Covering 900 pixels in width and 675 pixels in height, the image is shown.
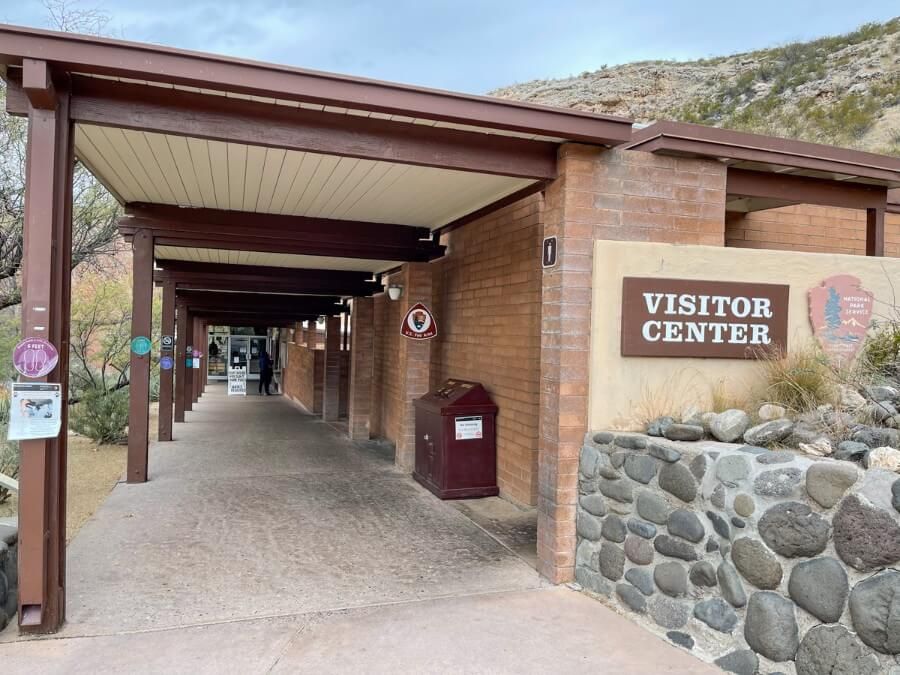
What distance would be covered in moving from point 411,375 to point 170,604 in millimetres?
5064

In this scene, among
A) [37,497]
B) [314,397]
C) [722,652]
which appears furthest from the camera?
[314,397]

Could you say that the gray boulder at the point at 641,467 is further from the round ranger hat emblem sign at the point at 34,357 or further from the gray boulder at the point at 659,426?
the round ranger hat emblem sign at the point at 34,357

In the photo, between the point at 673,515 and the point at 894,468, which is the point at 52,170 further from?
the point at 894,468

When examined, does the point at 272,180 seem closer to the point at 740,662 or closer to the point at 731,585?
the point at 731,585

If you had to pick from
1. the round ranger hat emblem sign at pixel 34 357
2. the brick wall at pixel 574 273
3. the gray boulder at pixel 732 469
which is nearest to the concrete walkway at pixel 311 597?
the brick wall at pixel 574 273

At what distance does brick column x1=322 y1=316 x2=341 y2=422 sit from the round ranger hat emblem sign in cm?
1228

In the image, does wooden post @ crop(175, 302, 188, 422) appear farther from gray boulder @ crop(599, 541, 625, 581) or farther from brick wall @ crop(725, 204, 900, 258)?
gray boulder @ crop(599, 541, 625, 581)

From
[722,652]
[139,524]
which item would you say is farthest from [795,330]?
[139,524]

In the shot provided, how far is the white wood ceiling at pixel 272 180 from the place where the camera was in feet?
17.4

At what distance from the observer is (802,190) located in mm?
6344

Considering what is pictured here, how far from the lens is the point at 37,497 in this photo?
3879mm

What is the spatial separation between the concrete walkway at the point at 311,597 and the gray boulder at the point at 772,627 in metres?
0.39

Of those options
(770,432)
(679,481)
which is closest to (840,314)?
(770,432)

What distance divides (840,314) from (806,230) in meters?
3.64
